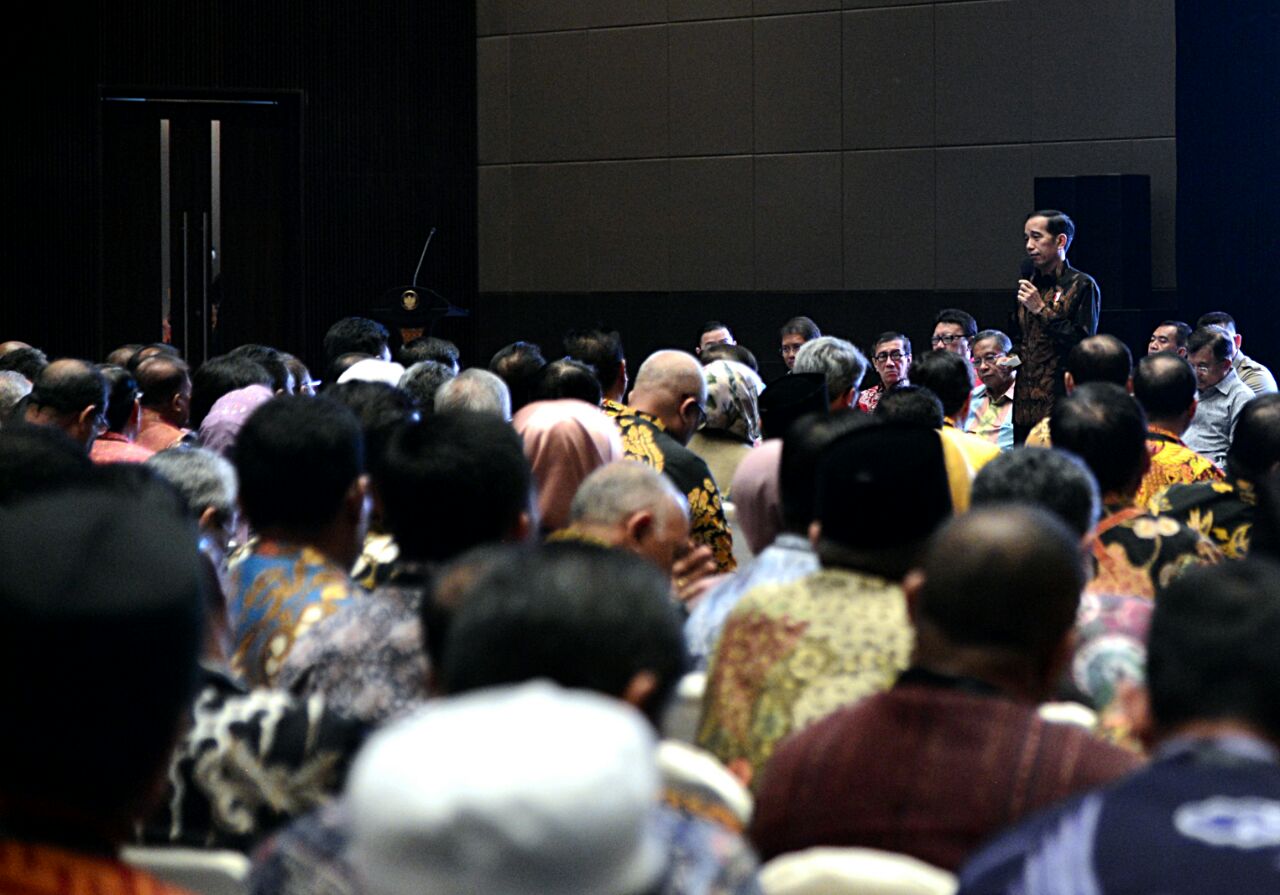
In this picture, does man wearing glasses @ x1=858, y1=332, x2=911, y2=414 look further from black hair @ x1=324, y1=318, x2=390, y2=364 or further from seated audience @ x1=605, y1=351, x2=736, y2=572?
seated audience @ x1=605, y1=351, x2=736, y2=572

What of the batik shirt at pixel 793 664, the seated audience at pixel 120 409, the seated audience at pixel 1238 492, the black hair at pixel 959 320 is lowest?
the batik shirt at pixel 793 664

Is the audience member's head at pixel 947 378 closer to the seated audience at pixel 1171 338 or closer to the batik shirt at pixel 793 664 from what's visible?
the batik shirt at pixel 793 664

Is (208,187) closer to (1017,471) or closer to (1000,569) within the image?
(1017,471)

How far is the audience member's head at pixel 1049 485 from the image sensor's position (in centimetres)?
297

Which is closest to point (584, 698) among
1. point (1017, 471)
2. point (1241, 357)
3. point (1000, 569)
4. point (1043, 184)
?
point (1000, 569)

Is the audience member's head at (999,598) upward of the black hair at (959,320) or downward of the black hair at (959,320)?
downward

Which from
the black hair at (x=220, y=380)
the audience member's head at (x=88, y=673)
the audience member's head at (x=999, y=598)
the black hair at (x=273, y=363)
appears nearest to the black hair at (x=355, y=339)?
the black hair at (x=273, y=363)

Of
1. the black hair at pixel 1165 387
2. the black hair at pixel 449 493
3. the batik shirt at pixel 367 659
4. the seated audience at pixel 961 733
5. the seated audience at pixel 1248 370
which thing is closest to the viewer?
the seated audience at pixel 961 733

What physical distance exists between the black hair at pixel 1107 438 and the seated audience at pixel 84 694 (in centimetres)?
259

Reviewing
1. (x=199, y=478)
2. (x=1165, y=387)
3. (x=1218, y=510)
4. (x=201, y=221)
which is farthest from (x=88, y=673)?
(x=201, y=221)

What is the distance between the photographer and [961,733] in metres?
1.83

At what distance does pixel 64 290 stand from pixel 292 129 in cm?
186

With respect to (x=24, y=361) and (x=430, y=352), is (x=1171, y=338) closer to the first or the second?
(x=430, y=352)

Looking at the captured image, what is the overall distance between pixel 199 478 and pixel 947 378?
2783mm
